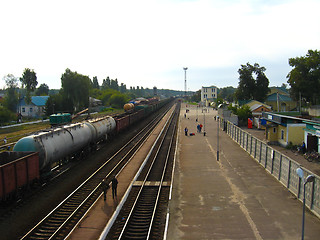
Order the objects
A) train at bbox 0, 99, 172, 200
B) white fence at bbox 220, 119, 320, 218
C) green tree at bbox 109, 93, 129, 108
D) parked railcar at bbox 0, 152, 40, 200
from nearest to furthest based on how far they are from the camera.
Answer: parked railcar at bbox 0, 152, 40, 200 → white fence at bbox 220, 119, 320, 218 → train at bbox 0, 99, 172, 200 → green tree at bbox 109, 93, 129, 108

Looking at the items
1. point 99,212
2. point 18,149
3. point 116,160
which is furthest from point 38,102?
point 99,212

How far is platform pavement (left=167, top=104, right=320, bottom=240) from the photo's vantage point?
35.8 ft

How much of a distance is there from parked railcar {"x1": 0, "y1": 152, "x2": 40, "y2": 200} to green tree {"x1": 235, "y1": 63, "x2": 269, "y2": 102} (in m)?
64.6

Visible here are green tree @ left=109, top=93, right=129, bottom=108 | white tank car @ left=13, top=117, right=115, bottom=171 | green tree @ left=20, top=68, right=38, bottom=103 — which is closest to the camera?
white tank car @ left=13, top=117, right=115, bottom=171

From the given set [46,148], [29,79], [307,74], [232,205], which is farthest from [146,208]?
[29,79]

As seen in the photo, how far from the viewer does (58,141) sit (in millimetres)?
18031

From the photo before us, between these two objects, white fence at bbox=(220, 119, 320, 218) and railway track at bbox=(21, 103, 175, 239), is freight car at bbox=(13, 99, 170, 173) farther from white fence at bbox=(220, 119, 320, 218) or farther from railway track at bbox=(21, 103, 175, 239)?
white fence at bbox=(220, 119, 320, 218)

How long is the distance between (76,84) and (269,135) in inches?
1976

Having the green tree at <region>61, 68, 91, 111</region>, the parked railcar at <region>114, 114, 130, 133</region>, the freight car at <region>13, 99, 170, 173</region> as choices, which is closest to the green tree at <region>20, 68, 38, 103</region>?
the green tree at <region>61, 68, 91, 111</region>

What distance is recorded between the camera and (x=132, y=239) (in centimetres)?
1068

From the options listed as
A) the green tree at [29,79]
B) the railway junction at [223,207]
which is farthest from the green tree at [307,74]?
the green tree at [29,79]

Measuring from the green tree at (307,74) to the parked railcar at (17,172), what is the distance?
1823 inches

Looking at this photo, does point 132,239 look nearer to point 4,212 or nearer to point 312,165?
point 4,212

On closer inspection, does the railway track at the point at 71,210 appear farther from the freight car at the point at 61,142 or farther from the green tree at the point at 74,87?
the green tree at the point at 74,87
